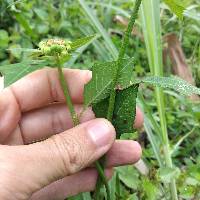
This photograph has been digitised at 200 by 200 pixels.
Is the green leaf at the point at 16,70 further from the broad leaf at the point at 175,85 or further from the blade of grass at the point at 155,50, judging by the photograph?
the blade of grass at the point at 155,50

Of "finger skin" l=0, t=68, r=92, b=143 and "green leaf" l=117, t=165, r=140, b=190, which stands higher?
"finger skin" l=0, t=68, r=92, b=143

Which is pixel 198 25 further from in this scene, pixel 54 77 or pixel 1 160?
pixel 1 160

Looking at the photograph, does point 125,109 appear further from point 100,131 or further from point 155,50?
point 155,50

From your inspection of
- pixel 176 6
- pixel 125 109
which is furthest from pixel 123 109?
pixel 176 6

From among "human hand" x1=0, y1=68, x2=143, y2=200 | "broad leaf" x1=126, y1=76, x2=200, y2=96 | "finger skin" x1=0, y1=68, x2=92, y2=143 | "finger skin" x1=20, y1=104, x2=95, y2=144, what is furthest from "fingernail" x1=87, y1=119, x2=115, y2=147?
"finger skin" x1=20, y1=104, x2=95, y2=144

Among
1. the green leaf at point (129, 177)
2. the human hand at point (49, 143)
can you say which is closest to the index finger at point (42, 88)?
the human hand at point (49, 143)

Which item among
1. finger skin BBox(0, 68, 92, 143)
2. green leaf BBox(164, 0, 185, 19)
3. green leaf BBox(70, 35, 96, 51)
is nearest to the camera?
green leaf BBox(164, 0, 185, 19)

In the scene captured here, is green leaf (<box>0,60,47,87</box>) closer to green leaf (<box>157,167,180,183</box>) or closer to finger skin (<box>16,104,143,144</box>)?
finger skin (<box>16,104,143,144</box>)
